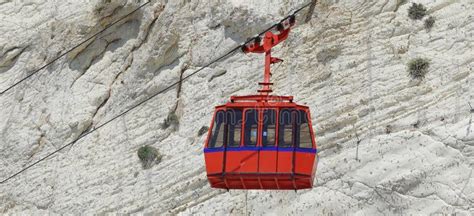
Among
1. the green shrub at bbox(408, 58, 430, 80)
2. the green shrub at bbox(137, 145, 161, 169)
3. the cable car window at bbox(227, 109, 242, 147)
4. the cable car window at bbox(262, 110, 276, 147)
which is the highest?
the green shrub at bbox(137, 145, 161, 169)

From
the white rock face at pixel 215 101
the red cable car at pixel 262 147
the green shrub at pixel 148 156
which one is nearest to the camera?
the red cable car at pixel 262 147

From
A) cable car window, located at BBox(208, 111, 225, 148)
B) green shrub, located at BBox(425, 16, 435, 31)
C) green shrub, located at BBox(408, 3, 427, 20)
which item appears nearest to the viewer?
cable car window, located at BBox(208, 111, 225, 148)

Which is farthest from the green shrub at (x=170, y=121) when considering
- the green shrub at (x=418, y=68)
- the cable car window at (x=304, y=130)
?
the cable car window at (x=304, y=130)

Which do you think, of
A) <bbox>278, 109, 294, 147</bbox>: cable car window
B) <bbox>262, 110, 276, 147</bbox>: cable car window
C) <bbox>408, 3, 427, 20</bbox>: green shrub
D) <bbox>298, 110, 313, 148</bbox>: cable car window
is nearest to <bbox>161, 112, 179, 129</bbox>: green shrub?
<bbox>408, 3, 427, 20</bbox>: green shrub

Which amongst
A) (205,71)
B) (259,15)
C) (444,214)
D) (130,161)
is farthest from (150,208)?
(444,214)

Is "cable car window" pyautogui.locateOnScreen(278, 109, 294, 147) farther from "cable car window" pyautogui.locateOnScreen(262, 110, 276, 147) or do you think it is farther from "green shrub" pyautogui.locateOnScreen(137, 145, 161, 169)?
"green shrub" pyautogui.locateOnScreen(137, 145, 161, 169)

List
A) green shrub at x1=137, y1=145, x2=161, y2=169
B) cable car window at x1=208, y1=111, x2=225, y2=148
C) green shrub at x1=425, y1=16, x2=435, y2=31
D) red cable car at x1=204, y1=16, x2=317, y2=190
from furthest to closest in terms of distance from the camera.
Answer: green shrub at x1=137, y1=145, x2=161, y2=169 → green shrub at x1=425, y1=16, x2=435, y2=31 → cable car window at x1=208, y1=111, x2=225, y2=148 → red cable car at x1=204, y1=16, x2=317, y2=190

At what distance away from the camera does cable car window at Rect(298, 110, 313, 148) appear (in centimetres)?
2548

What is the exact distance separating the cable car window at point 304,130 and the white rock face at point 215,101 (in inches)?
199

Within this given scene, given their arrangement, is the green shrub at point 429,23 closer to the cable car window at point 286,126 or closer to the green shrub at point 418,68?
the green shrub at point 418,68

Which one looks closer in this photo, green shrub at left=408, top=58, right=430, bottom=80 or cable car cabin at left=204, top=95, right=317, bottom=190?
cable car cabin at left=204, top=95, right=317, bottom=190

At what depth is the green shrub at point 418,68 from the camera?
31578mm

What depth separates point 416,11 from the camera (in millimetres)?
32875

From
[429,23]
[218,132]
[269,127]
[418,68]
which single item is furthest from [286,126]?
[429,23]
